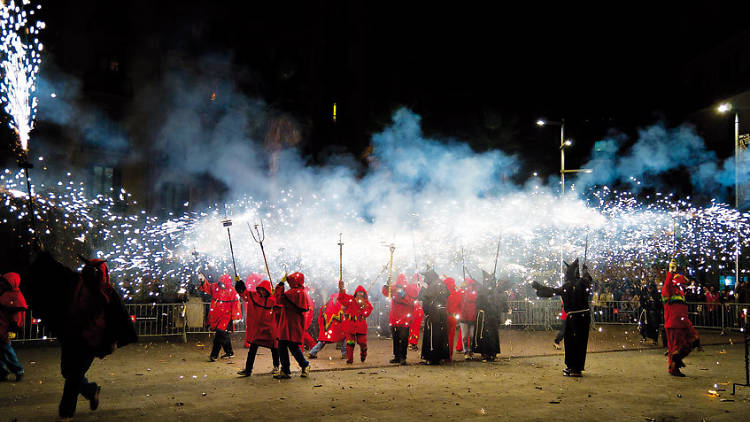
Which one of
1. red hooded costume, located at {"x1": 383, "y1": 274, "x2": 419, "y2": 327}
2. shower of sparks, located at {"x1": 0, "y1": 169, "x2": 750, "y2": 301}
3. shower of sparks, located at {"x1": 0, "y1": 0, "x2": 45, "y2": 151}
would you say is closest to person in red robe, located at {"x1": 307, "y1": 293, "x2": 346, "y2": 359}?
red hooded costume, located at {"x1": 383, "y1": 274, "x2": 419, "y2": 327}

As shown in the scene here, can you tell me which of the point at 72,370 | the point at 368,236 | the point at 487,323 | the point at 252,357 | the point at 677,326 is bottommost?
the point at 252,357

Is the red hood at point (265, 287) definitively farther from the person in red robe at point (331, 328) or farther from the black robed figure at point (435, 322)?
the black robed figure at point (435, 322)

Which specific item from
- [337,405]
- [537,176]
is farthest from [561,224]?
[337,405]

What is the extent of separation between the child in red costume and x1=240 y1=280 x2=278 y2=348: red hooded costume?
67.6 inches

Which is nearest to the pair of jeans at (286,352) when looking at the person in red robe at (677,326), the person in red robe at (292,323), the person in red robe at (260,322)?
the person in red robe at (292,323)

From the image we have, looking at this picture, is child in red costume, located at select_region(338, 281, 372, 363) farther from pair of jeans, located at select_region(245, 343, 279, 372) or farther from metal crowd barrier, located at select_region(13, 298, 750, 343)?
metal crowd barrier, located at select_region(13, 298, 750, 343)

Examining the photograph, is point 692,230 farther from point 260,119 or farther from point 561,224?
point 260,119

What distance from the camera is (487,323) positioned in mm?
11625

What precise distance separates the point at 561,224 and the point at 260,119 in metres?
13.4

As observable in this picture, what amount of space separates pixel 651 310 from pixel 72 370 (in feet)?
41.8

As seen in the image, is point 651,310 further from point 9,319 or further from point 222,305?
point 9,319

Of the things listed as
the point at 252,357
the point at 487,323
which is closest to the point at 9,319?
the point at 252,357

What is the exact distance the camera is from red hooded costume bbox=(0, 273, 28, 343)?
330 inches

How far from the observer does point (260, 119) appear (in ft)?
84.2
